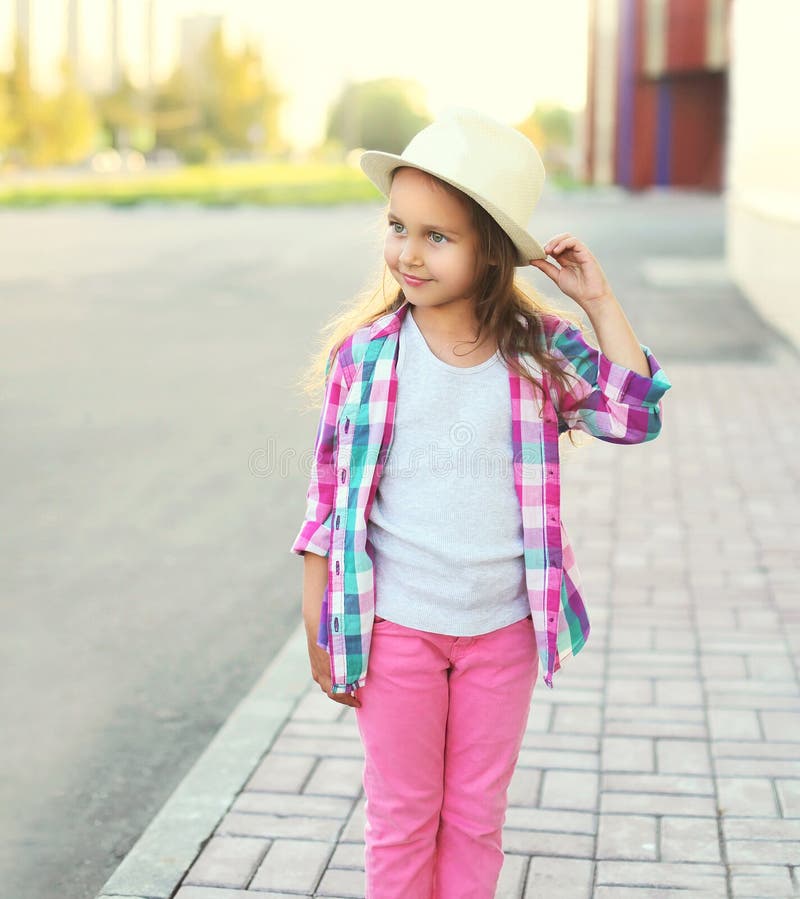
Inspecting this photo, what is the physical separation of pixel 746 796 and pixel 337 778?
40.4 inches

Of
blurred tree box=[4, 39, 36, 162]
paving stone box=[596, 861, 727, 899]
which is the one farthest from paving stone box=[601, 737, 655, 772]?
blurred tree box=[4, 39, 36, 162]

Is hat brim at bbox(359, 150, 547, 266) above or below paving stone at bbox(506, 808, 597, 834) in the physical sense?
above

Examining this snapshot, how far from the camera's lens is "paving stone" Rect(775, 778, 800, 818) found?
3.25 meters

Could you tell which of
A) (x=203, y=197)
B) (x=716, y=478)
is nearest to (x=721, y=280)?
(x=716, y=478)

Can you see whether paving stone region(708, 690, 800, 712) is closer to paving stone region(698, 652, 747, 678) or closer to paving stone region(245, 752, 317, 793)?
paving stone region(698, 652, 747, 678)

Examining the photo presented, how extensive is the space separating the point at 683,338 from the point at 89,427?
5.82 meters

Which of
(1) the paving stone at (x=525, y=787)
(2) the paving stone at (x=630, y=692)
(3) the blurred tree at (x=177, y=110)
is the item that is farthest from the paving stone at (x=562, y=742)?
(3) the blurred tree at (x=177, y=110)

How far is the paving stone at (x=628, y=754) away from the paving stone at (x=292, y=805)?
71 centimetres

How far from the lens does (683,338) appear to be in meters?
12.0

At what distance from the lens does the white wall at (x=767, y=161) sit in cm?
1191

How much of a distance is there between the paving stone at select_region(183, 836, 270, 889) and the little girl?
695 millimetres

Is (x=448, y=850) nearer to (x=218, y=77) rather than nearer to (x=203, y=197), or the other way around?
(x=203, y=197)

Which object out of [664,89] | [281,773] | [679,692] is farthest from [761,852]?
[664,89]

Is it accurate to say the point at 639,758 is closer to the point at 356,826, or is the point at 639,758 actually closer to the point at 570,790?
the point at 570,790
